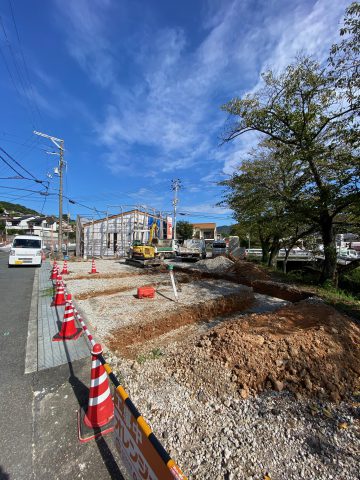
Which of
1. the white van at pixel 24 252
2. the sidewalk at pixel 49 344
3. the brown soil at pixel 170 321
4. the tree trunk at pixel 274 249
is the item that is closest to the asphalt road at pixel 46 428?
the sidewalk at pixel 49 344

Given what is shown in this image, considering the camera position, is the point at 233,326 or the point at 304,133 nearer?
the point at 233,326

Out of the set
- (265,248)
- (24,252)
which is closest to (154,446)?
(24,252)

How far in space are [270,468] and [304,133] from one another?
9773 millimetres

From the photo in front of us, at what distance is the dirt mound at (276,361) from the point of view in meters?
2.89

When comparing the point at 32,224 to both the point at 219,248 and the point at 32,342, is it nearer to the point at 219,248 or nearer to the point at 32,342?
the point at 219,248

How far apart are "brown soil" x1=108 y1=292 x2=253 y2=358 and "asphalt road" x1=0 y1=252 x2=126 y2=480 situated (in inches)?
35.6

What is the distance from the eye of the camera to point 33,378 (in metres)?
3.04

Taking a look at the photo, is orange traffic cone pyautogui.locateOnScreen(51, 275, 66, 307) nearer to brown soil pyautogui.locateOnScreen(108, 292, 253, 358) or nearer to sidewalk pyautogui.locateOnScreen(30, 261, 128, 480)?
sidewalk pyautogui.locateOnScreen(30, 261, 128, 480)

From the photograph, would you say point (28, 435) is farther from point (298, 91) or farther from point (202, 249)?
point (202, 249)

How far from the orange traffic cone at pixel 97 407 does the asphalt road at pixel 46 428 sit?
10cm

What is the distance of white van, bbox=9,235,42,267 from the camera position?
13203 mm

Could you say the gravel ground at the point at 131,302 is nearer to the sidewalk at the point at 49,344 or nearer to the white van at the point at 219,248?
the sidewalk at the point at 49,344

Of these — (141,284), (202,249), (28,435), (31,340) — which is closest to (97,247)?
(202,249)

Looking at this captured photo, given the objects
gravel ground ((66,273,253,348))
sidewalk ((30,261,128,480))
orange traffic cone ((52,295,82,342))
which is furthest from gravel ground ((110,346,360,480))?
gravel ground ((66,273,253,348))
